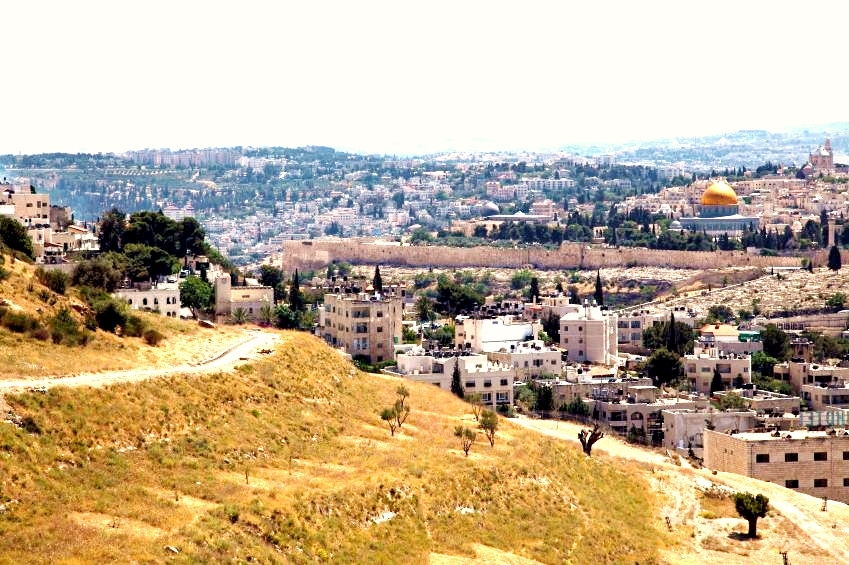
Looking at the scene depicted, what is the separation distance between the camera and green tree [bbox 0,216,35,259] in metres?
47.0

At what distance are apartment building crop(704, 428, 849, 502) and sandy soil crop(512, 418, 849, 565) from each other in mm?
1016

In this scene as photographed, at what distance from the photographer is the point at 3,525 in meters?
23.4

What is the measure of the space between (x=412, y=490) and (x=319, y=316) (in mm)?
31329

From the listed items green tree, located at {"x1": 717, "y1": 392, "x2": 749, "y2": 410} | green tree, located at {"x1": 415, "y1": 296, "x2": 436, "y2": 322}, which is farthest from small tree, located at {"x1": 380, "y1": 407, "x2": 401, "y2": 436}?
green tree, located at {"x1": 415, "y1": 296, "x2": 436, "y2": 322}

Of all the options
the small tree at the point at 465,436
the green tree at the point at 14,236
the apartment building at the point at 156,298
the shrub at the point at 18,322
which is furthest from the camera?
the apartment building at the point at 156,298

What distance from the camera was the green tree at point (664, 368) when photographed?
6034 cm

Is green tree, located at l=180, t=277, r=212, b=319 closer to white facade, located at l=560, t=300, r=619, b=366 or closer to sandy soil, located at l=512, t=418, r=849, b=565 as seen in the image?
white facade, located at l=560, t=300, r=619, b=366

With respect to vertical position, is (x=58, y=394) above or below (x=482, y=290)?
above

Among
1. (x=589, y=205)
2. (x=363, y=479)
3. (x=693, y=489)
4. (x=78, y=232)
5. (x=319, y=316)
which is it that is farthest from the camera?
(x=589, y=205)

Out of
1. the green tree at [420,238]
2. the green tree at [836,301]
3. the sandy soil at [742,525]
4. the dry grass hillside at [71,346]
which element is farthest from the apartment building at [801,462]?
the green tree at [420,238]

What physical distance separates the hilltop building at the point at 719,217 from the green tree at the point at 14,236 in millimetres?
94376

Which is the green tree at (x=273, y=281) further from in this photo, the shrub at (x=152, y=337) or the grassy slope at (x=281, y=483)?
the shrub at (x=152, y=337)

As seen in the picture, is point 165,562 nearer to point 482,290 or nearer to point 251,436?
point 251,436

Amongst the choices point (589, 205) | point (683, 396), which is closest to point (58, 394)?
point (683, 396)
